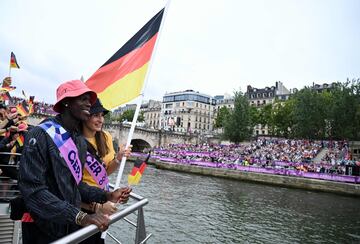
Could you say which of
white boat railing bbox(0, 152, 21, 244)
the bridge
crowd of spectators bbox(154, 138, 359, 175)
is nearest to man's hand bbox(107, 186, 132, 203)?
white boat railing bbox(0, 152, 21, 244)

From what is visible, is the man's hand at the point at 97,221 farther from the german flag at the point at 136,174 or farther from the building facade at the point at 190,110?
the building facade at the point at 190,110

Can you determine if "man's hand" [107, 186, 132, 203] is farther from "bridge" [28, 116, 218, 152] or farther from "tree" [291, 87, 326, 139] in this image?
"bridge" [28, 116, 218, 152]

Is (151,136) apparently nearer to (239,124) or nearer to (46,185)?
(239,124)

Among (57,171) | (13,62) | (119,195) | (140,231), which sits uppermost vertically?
(13,62)

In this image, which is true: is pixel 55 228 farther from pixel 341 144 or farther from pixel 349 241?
pixel 341 144

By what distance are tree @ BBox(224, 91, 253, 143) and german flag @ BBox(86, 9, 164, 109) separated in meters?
53.5

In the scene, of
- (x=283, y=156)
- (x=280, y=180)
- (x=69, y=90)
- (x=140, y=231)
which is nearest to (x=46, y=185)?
(x=69, y=90)

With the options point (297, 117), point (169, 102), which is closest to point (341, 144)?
point (297, 117)

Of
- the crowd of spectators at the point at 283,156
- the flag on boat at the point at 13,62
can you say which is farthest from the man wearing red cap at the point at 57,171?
the crowd of spectators at the point at 283,156

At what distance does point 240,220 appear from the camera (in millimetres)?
13727

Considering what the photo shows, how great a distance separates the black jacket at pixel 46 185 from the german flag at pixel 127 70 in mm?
1912

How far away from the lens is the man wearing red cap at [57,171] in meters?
2.09

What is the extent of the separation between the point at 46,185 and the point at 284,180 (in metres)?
29.1

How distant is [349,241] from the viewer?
11.7 metres
